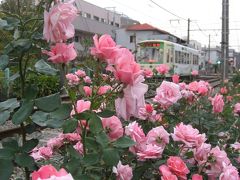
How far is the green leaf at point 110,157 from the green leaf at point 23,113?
0.26 meters

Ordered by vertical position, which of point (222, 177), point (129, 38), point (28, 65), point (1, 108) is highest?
point (129, 38)

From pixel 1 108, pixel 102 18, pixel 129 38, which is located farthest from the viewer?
pixel 102 18

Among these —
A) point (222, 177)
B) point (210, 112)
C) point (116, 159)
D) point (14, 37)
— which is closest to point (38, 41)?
point (14, 37)

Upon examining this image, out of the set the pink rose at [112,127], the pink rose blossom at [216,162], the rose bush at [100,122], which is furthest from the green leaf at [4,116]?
the pink rose blossom at [216,162]

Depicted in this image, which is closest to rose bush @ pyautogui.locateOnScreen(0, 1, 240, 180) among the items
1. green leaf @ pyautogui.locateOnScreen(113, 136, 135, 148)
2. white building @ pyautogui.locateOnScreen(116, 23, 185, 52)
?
green leaf @ pyautogui.locateOnScreen(113, 136, 135, 148)

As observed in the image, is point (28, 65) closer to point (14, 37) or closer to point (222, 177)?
point (14, 37)

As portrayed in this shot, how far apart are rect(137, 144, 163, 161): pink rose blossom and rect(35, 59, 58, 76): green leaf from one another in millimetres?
429

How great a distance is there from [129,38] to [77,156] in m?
45.8

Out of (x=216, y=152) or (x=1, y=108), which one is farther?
(x=216, y=152)

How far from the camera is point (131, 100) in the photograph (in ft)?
4.21

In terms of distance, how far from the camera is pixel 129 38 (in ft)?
154

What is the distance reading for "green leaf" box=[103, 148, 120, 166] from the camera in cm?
125

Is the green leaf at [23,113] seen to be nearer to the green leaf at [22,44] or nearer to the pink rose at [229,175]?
the green leaf at [22,44]

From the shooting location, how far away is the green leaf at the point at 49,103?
1.28 m
